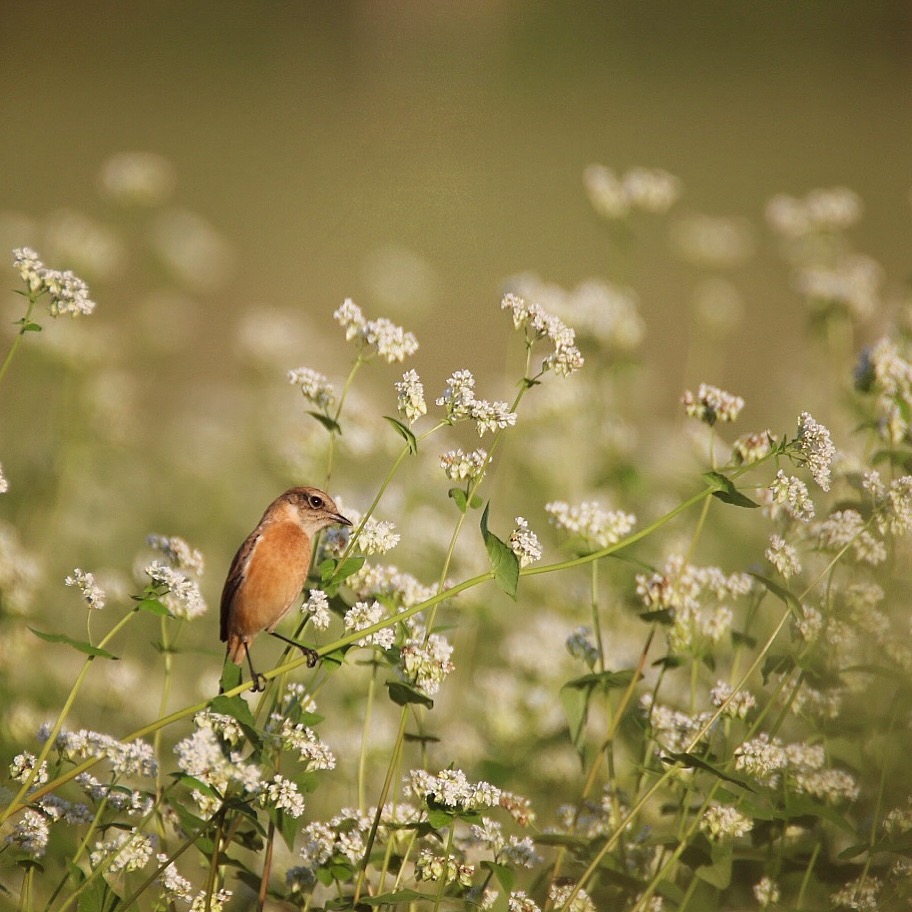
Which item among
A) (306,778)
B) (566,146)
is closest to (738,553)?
(306,778)

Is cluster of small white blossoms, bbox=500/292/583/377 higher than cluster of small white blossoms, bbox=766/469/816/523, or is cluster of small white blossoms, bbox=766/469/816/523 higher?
cluster of small white blossoms, bbox=500/292/583/377

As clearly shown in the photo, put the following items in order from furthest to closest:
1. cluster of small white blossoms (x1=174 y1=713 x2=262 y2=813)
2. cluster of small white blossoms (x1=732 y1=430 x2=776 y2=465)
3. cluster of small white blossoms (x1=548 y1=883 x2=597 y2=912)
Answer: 1. cluster of small white blossoms (x1=732 y1=430 x2=776 y2=465)
2. cluster of small white blossoms (x1=548 y1=883 x2=597 y2=912)
3. cluster of small white blossoms (x1=174 y1=713 x2=262 y2=813)

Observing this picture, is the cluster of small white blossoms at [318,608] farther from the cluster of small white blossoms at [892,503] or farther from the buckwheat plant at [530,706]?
the cluster of small white blossoms at [892,503]

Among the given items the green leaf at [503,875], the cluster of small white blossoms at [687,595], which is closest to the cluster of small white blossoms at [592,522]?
the cluster of small white blossoms at [687,595]

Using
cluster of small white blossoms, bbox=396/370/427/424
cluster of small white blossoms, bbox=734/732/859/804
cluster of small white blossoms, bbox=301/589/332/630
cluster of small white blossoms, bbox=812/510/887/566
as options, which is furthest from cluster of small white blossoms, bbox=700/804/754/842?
cluster of small white blossoms, bbox=396/370/427/424

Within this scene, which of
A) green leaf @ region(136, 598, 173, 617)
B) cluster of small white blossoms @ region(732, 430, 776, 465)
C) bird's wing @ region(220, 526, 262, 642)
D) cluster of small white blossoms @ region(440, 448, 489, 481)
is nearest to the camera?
green leaf @ region(136, 598, 173, 617)

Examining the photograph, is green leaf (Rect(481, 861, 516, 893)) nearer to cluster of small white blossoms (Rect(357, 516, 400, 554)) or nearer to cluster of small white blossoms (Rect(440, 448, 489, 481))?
cluster of small white blossoms (Rect(357, 516, 400, 554))

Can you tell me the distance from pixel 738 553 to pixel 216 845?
152 inches

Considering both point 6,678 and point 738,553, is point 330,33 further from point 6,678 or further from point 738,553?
point 6,678

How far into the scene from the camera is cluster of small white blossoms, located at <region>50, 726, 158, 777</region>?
266 centimetres

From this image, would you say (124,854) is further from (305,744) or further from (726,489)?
(726,489)

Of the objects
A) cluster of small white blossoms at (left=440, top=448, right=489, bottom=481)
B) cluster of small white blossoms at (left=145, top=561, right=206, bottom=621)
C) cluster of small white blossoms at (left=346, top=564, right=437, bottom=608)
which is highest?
cluster of small white blossoms at (left=440, top=448, right=489, bottom=481)

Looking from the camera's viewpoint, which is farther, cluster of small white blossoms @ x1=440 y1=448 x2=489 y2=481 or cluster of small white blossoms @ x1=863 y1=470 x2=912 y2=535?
cluster of small white blossoms @ x1=863 y1=470 x2=912 y2=535

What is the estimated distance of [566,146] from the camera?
1181 cm
